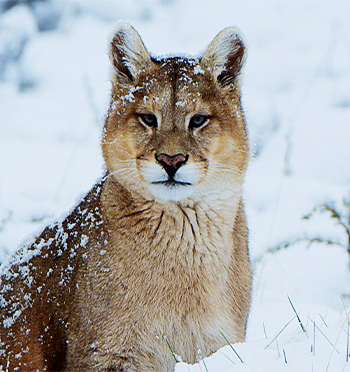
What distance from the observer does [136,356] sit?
349 centimetres

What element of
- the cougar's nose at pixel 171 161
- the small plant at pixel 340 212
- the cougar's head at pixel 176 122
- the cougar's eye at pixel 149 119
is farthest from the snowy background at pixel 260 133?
the cougar's nose at pixel 171 161

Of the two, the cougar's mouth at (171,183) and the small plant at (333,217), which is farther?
the small plant at (333,217)

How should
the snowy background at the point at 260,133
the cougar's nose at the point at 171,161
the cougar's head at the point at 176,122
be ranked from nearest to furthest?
the cougar's nose at the point at 171,161
the cougar's head at the point at 176,122
the snowy background at the point at 260,133

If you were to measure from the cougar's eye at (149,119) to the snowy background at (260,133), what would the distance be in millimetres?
625

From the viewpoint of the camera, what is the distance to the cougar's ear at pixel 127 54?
3918 mm

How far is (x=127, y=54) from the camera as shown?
13.0 ft

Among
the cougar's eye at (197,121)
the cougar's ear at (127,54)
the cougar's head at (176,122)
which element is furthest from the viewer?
the cougar's ear at (127,54)

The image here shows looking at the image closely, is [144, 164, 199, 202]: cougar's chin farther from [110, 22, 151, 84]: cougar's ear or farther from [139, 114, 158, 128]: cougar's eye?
[110, 22, 151, 84]: cougar's ear

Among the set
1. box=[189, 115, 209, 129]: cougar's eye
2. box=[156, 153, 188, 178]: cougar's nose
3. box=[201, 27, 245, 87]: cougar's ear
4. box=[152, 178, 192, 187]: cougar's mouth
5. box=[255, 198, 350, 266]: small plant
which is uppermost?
box=[201, 27, 245, 87]: cougar's ear

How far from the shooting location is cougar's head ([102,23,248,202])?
3516 millimetres

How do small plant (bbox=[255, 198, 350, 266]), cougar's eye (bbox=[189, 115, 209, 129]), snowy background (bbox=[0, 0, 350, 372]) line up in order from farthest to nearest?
small plant (bbox=[255, 198, 350, 266]) < snowy background (bbox=[0, 0, 350, 372]) < cougar's eye (bbox=[189, 115, 209, 129])

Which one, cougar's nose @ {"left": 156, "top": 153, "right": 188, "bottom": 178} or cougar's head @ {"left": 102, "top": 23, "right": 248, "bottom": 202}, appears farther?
cougar's head @ {"left": 102, "top": 23, "right": 248, "bottom": 202}

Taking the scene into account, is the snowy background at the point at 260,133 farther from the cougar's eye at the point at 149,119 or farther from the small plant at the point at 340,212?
the cougar's eye at the point at 149,119

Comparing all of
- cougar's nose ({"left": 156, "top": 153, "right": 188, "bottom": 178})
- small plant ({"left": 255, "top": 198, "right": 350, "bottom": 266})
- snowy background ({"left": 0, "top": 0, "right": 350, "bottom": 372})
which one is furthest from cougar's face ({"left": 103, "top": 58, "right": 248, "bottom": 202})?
small plant ({"left": 255, "top": 198, "right": 350, "bottom": 266})
